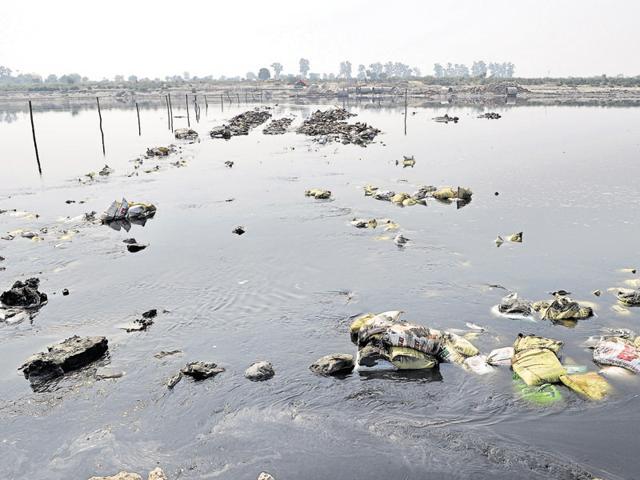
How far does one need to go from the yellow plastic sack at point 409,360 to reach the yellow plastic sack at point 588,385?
2353mm

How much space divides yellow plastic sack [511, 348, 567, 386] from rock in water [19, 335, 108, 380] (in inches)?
319

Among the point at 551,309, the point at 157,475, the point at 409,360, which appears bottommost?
the point at 157,475

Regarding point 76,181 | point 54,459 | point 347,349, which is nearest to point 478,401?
point 347,349

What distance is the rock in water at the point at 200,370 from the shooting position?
9750 mm

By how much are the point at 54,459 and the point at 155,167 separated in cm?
2682

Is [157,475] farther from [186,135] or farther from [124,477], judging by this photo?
[186,135]

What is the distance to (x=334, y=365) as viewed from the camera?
9852 mm

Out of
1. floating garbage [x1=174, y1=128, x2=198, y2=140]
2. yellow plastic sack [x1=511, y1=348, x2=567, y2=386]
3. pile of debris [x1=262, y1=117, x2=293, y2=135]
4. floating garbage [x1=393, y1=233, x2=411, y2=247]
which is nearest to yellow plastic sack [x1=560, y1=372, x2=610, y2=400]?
yellow plastic sack [x1=511, y1=348, x2=567, y2=386]

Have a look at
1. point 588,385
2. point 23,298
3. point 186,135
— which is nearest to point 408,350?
point 588,385

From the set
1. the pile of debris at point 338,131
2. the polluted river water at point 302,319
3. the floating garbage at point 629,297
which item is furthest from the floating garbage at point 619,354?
the pile of debris at point 338,131

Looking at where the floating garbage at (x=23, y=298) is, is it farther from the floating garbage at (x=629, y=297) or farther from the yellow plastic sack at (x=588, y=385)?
the floating garbage at (x=629, y=297)

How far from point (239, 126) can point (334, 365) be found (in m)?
49.7

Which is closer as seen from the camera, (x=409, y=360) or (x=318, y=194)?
(x=409, y=360)

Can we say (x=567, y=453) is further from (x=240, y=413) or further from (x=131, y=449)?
(x=131, y=449)
